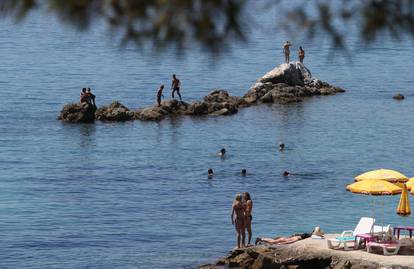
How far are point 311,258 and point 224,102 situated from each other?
3544 centimetres

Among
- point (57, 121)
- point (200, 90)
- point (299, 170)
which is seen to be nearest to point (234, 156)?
point (299, 170)

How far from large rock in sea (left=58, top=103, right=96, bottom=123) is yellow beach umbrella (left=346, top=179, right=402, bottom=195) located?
3079 cm

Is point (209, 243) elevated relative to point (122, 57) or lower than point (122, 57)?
lower

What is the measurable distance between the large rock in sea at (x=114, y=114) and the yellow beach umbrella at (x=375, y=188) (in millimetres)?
30968

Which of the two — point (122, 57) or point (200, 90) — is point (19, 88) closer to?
point (200, 90)

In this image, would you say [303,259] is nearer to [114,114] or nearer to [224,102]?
[114,114]

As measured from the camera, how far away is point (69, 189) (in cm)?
4812

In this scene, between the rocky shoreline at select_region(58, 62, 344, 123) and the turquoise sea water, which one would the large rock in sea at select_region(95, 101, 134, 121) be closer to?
the rocky shoreline at select_region(58, 62, 344, 123)

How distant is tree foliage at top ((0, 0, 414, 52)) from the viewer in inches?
499

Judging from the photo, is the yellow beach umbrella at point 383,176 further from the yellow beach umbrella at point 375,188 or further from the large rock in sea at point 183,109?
the large rock in sea at point 183,109

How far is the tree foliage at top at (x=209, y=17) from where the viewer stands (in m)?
12.7

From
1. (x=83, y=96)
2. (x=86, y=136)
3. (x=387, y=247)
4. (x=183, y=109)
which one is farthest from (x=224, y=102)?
(x=387, y=247)

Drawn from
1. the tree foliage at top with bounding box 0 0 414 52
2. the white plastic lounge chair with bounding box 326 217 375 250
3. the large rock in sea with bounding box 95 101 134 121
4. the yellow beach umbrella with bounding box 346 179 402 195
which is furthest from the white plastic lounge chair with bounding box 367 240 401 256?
the large rock in sea with bounding box 95 101 134 121

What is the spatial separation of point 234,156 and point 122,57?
43552 mm
